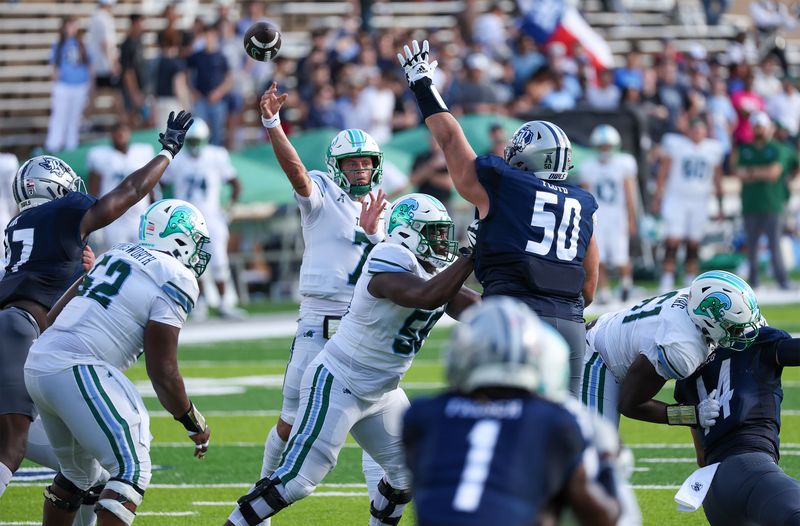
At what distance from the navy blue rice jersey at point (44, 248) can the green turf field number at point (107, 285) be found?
732 millimetres

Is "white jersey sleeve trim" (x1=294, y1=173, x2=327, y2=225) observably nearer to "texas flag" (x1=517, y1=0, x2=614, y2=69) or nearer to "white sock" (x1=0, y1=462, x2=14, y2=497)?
"white sock" (x1=0, y1=462, x2=14, y2=497)

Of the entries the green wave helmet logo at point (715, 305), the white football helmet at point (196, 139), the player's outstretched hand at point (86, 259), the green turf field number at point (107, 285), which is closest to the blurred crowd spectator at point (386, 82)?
the white football helmet at point (196, 139)

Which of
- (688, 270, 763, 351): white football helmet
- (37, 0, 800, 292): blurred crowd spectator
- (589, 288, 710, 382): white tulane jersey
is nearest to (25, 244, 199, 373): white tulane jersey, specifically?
(589, 288, 710, 382): white tulane jersey

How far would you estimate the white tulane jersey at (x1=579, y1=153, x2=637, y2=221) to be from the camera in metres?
15.4

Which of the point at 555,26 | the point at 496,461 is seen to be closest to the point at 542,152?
the point at 496,461

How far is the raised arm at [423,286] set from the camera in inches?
216

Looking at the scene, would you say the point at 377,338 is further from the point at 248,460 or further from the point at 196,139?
the point at 196,139

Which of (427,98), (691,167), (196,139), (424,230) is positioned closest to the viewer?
(424,230)

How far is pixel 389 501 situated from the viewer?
6023 millimetres

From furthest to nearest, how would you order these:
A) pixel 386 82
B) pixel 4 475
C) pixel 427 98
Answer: pixel 386 82 < pixel 4 475 < pixel 427 98

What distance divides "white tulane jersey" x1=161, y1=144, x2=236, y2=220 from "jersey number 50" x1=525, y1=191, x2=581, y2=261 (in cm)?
877

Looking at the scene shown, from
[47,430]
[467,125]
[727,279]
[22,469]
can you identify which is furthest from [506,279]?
[467,125]

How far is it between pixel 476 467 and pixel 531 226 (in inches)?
90.6

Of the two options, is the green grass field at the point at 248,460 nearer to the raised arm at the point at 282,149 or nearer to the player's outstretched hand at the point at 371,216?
the player's outstretched hand at the point at 371,216
